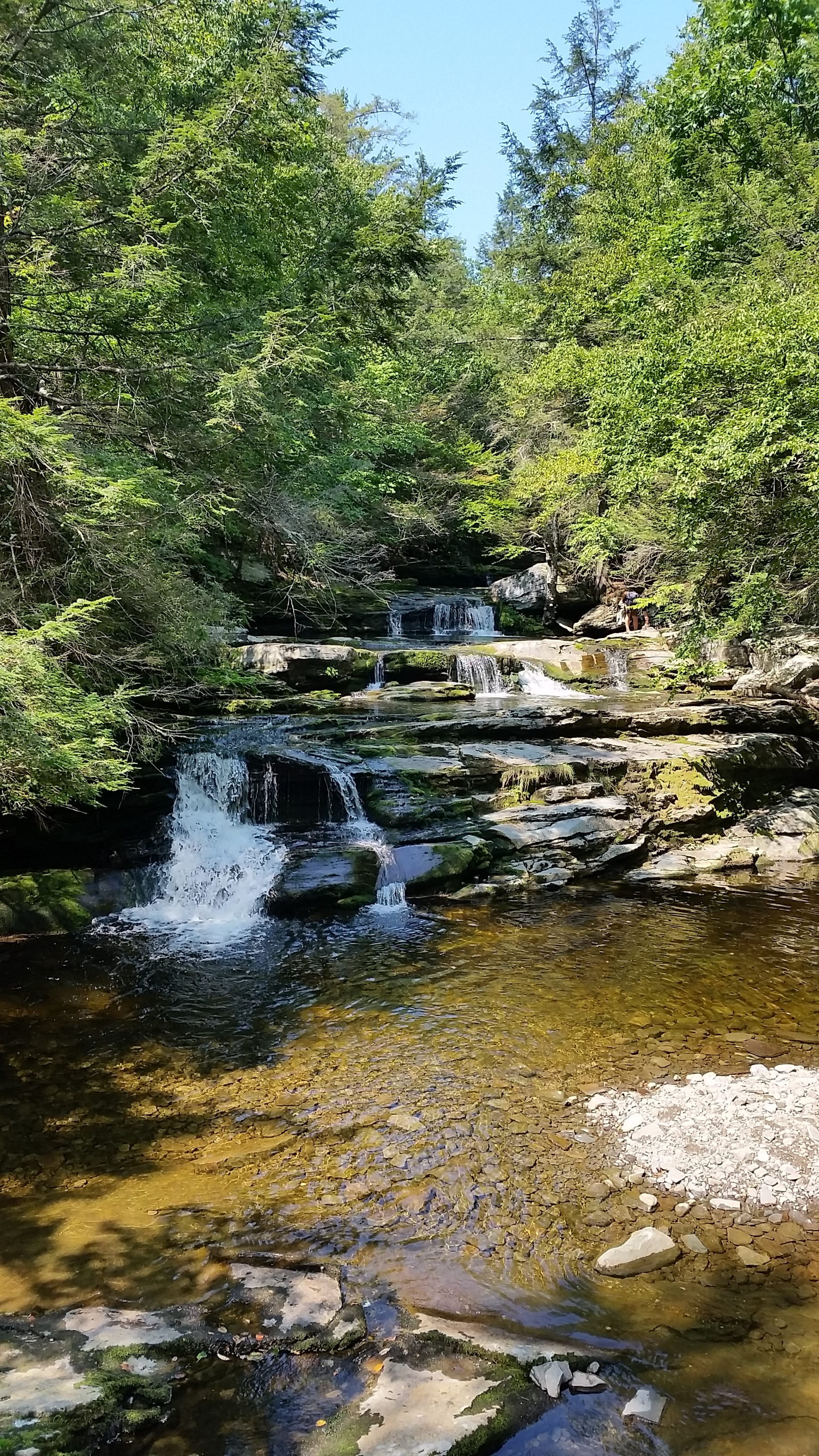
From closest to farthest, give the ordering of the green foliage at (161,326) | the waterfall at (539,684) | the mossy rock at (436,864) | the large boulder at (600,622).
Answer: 1. the green foliage at (161,326)
2. the mossy rock at (436,864)
3. the waterfall at (539,684)
4. the large boulder at (600,622)

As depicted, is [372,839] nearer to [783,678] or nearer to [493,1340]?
[493,1340]

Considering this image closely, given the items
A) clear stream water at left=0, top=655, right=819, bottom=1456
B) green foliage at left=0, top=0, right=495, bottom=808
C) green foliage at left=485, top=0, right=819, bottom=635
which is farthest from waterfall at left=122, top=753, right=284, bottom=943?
green foliage at left=485, top=0, right=819, bottom=635

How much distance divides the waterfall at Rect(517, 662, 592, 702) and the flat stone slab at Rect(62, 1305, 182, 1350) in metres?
14.2

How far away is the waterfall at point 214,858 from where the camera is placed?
8.83 meters

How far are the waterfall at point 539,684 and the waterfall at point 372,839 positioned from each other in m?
7.02

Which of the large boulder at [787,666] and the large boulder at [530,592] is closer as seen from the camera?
the large boulder at [787,666]

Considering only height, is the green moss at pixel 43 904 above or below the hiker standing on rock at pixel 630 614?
below

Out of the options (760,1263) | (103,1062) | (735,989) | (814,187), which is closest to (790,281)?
(814,187)

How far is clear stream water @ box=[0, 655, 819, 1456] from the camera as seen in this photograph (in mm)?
2924

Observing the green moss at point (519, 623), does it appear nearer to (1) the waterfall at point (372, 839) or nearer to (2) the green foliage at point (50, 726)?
(1) the waterfall at point (372, 839)

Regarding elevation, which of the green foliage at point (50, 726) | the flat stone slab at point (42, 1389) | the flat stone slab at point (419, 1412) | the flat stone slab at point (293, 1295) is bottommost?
the flat stone slab at point (293, 1295)

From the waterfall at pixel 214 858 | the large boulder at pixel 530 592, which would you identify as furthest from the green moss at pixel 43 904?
the large boulder at pixel 530 592

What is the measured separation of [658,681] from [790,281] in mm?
7527

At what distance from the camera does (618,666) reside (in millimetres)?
17438
